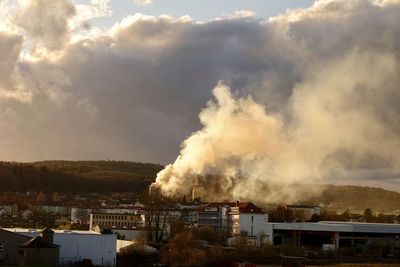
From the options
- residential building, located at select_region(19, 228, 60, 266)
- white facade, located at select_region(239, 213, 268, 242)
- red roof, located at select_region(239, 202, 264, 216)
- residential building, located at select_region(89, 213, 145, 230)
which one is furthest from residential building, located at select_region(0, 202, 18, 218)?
residential building, located at select_region(19, 228, 60, 266)

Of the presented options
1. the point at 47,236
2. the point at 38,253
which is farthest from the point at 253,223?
the point at 38,253

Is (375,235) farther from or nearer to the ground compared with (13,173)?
nearer to the ground

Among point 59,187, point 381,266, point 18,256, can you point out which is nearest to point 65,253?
point 18,256

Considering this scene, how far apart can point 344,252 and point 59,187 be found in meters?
120

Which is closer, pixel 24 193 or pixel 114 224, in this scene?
pixel 114 224

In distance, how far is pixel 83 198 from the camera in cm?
17625

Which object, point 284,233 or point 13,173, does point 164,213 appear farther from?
point 13,173

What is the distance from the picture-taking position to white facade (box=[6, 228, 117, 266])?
173ft

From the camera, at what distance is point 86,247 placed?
53.6 metres

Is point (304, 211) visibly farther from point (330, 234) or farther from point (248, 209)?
point (330, 234)

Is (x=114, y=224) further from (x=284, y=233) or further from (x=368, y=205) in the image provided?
(x=368, y=205)

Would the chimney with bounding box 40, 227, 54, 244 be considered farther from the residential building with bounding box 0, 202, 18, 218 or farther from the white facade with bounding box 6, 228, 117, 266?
the residential building with bounding box 0, 202, 18, 218

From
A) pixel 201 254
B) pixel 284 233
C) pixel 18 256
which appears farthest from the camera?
pixel 284 233

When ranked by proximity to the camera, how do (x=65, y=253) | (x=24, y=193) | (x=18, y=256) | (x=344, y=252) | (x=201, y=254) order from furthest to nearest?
(x=24, y=193) → (x=344, y=252) → (x=201, y=254) → (x=65, y=253) → (x=18, y=256)
